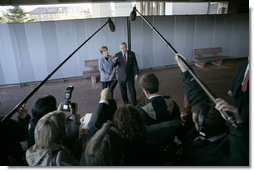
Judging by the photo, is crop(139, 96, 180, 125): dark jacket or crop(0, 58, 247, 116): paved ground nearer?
crop(139, 96, 180, 125): dark jacket

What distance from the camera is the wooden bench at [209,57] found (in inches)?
138

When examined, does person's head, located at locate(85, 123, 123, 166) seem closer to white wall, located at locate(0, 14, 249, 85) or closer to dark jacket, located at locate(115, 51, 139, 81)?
dark jacket, located at locate(115, 51, 139, 81)

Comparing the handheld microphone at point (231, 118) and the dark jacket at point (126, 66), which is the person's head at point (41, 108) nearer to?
the handheld microphone at point (231, 118)

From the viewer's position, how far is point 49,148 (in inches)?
31.2

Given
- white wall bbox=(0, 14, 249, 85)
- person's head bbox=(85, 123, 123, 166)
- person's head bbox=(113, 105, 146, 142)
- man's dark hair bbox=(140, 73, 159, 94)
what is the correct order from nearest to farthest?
1. person's head bbox=(85, 123, 123, 166)
2. person's head bbox=(113, 105, 146, 142)
3. man's dark hair bbox=(140, 73, 159, 94)
4. white wall bbox=(0, 14, 249, 85)

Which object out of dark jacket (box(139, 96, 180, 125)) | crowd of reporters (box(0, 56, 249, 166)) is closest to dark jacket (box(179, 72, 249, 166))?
crowd of reporters (box(0, 56, 249, 166))

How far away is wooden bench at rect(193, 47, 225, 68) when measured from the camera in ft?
11.5

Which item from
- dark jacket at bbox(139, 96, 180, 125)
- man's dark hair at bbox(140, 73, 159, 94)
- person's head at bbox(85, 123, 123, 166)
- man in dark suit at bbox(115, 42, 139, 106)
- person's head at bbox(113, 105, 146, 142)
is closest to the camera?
person's head at bbox(85, 123, 123, 166)

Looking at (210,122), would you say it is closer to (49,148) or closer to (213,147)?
(213,147)

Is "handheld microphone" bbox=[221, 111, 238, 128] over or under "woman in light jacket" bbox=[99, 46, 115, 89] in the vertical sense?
over

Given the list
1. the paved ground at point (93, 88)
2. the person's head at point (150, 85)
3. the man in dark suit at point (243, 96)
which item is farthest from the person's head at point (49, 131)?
the paved ground at point (93, 88)

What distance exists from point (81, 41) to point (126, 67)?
159 cm

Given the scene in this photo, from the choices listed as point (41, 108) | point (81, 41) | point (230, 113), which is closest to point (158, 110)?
point (230, 113)

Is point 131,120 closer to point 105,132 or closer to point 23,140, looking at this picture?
point 105,132
